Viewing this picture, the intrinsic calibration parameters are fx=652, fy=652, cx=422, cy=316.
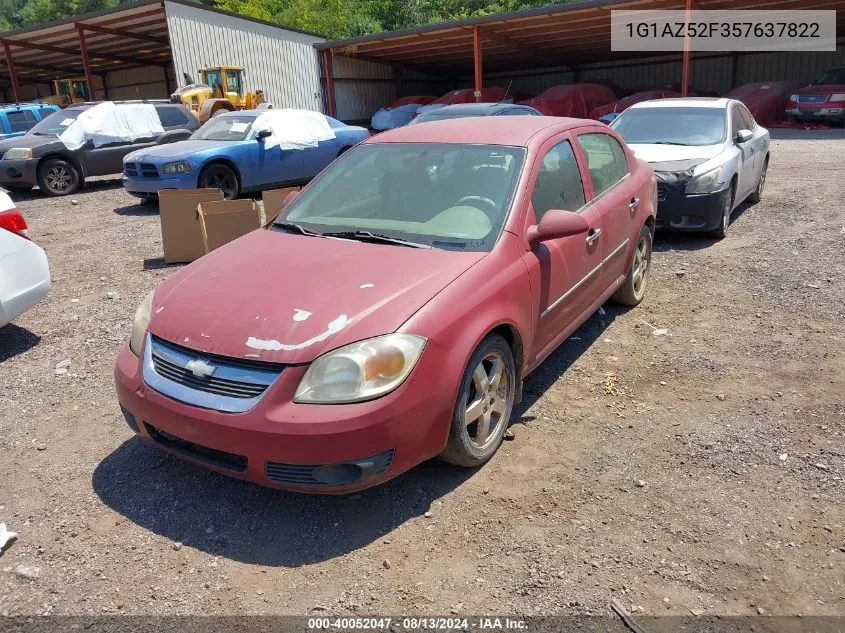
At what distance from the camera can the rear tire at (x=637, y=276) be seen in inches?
213

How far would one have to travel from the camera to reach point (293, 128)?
11922 millimetres

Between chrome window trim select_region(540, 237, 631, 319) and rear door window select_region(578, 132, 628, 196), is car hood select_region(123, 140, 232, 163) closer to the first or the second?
rear door window select_region(578, 132, 628, 196)

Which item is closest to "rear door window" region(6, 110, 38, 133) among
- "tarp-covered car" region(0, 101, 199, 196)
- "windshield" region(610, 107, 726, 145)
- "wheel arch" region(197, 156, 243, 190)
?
"tarp-covered car" region(0, 101, 199, 196)

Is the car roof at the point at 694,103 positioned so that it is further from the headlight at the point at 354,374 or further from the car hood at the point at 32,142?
the car hood at the point at 32,142

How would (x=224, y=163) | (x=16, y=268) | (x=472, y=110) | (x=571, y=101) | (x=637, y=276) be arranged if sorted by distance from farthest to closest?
1. (x=571, y=101)
2. (x=472, y=110)
3. (x=224, y=163)
4. (x=637, y=276)
5. (x=16, y=268)

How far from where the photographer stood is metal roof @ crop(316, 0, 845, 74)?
1981 centimetres

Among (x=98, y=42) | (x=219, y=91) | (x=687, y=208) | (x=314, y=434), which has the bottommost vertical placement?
(x=687, y=208)

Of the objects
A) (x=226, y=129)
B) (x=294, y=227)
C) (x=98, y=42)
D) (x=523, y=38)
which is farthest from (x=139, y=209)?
(x=98, y=42)

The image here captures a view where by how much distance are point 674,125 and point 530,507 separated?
273 inches

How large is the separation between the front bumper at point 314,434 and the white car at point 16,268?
2706mm

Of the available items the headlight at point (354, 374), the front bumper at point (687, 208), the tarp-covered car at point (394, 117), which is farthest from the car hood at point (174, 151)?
the tarp-covered car at point (394, 117)

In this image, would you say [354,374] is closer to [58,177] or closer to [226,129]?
[226,129]

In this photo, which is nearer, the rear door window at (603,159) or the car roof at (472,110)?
the rear door window at (603,159)

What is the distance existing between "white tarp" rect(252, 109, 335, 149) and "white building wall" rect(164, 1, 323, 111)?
11.5 meters
